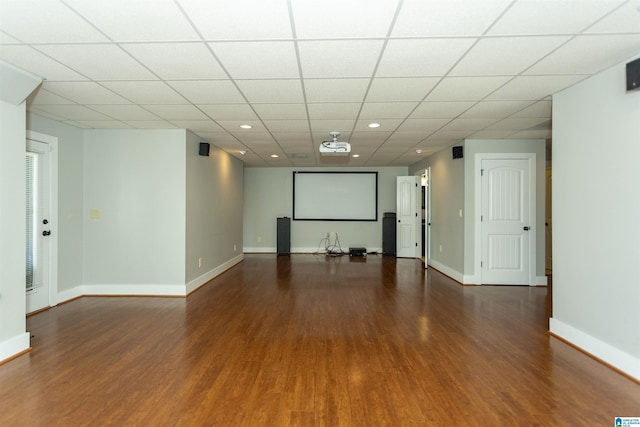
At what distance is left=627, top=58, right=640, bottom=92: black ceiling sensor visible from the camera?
98.7 inches

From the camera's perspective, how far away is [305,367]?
2.71m

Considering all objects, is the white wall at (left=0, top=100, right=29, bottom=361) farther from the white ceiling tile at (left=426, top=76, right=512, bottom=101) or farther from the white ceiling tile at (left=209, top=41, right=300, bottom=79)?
the white ceiling tile at (left=426, top=76, right=512, bottom=101)

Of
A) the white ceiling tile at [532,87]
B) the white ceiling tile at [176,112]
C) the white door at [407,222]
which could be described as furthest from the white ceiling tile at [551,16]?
the white door at [407,222]

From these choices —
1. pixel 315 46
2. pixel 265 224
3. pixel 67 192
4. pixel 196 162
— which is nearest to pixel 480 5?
pixel 315 46

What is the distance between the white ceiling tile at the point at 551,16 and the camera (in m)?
1.94

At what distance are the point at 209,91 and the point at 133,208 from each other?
8.50 feet

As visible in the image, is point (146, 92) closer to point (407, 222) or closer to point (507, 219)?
point (507, 219)

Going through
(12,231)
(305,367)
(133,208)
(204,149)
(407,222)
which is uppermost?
(204,149)

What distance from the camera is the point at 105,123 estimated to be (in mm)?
4578

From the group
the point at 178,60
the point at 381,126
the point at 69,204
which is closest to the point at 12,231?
the point at 69,204

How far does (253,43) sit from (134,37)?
0.81 m

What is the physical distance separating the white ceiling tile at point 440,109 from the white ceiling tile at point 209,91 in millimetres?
2029

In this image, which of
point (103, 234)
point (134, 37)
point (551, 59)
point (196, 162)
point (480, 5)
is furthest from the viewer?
point (196, 162)

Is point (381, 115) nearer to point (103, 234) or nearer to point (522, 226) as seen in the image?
point (522, 226)
